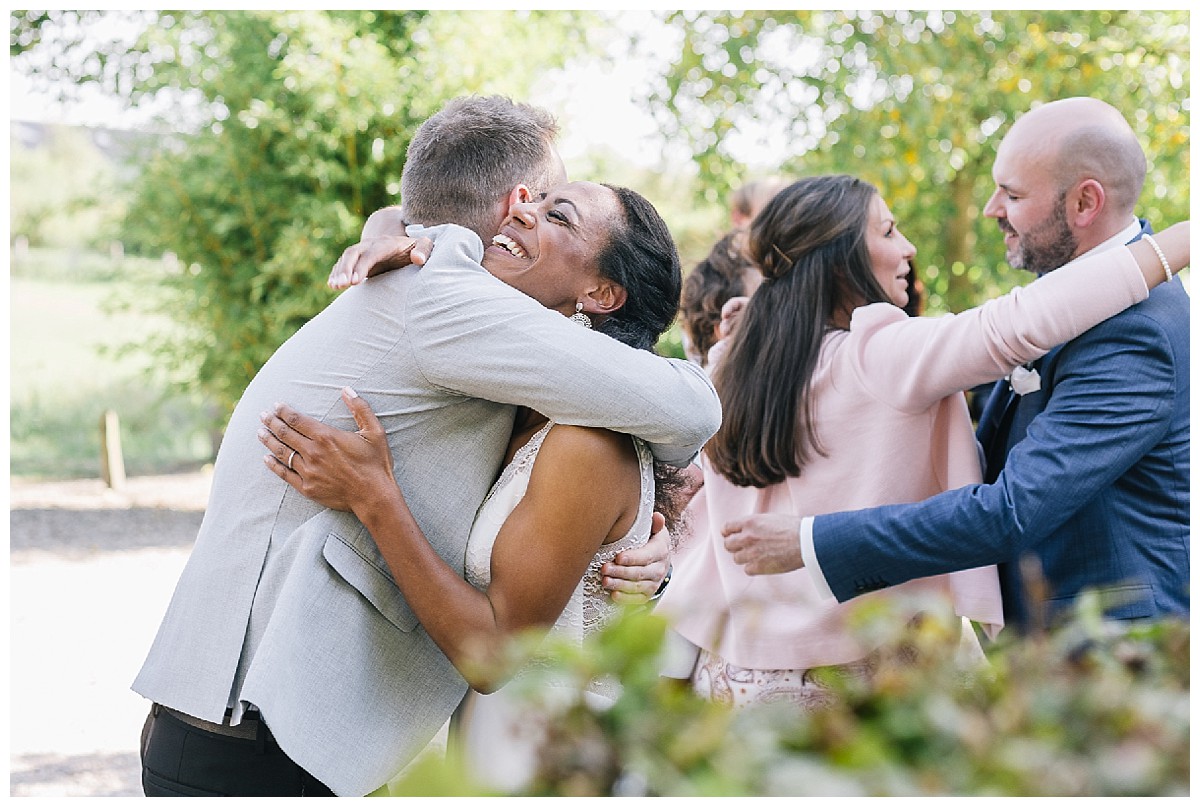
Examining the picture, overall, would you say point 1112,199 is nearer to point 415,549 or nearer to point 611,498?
point 611,498

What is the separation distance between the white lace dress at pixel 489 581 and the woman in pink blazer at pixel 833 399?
1.28 ft

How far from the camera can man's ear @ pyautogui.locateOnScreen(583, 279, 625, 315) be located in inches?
92.0

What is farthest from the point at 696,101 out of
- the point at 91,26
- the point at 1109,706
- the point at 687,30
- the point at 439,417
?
the point at 1109,706

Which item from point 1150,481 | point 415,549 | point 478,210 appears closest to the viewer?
point 415,549

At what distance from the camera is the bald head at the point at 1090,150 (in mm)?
2920

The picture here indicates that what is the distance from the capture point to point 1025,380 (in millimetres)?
2877

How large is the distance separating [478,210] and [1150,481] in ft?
5.43

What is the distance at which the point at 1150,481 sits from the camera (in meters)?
2.71

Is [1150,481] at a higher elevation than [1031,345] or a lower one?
lower

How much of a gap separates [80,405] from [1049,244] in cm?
1433

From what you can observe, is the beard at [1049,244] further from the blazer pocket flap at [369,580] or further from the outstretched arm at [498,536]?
the blazer pocket flap at [369,580]

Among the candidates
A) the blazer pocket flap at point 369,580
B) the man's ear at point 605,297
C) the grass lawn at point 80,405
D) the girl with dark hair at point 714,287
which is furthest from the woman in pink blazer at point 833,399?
the grass lawn at point 80,405

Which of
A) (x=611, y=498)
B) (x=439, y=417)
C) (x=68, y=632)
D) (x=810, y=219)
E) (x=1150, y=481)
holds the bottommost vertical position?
(x=68, y=632)

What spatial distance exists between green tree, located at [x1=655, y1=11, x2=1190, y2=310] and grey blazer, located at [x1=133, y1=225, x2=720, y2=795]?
20.0 ft
